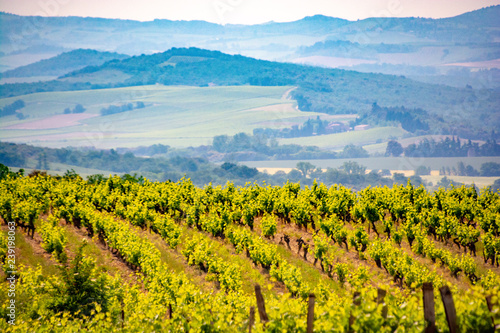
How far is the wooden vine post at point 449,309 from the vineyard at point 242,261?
0.64 feet

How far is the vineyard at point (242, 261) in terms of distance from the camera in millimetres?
11047

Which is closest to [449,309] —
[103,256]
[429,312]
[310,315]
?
[429,312]

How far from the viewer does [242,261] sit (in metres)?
24.5

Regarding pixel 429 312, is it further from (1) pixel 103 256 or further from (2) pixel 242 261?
(1) pixel 103 256

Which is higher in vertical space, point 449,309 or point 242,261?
point 449,309

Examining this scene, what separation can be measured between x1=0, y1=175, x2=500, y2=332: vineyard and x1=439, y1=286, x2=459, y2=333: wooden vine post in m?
0.20

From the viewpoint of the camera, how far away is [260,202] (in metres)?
31.3

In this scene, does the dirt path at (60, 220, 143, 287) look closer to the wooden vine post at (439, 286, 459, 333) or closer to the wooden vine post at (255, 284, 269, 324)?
the wooden vine post at (255, 284, 269, 324)

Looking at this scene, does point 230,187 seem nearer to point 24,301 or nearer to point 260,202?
point 260,202

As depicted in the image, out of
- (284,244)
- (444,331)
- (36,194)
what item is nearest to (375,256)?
(284,244)

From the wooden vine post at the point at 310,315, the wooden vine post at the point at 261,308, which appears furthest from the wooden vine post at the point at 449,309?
the wooden vine post at the point at 261,308

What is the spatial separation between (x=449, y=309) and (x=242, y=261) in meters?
16.3

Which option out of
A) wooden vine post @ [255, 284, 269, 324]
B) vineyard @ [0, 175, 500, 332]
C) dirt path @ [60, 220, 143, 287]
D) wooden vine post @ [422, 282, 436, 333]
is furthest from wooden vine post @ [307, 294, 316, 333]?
dirt path @ [60, 220, 143, 287]

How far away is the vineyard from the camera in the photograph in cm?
1105
